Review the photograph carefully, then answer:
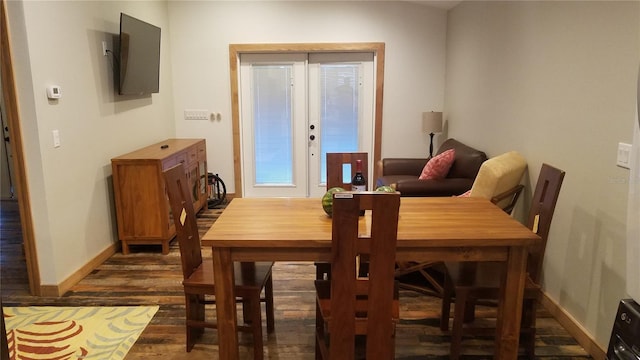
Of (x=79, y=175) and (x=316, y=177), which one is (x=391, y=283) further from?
(x=316, y=177)

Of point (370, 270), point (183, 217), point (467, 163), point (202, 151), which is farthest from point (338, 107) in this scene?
point (370, 270)

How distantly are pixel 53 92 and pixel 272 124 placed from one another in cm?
297

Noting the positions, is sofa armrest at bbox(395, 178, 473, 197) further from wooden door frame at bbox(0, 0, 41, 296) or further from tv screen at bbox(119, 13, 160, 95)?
wooden door frame at bbox(0, 0, 41, 296)

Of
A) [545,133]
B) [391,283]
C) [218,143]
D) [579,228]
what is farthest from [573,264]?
[218,143]

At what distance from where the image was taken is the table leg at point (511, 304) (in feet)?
6.80

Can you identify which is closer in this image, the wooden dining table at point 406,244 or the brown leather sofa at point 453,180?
the wooden dining table at point 406,244

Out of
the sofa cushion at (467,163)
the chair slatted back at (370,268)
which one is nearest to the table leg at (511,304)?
the chair slatted back at (370,268)

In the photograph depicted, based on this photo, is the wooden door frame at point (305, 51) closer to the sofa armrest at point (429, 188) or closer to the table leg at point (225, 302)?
the sofa armrest at point (429, 188)

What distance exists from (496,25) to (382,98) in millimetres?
1898

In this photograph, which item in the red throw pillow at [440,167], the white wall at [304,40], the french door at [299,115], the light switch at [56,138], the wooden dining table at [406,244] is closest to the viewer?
the wooden dining table at [406,244]

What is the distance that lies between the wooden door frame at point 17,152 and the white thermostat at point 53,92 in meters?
0.20

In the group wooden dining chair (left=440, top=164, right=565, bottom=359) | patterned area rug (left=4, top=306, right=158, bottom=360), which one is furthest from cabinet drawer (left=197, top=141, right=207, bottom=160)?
wooden dining chair (left=440, top=164, right=565, bottom=359)

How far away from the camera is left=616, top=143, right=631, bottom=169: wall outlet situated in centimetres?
219

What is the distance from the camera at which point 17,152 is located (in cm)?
302
